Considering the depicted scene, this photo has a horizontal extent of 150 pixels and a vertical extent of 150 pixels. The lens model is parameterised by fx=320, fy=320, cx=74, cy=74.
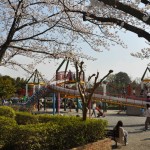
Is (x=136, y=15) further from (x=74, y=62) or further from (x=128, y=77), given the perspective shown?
(x=128, y=77)

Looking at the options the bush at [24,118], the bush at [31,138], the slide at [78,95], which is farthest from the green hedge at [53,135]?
the slide at [78,95]

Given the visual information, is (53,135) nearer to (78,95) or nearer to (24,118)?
(24,118)

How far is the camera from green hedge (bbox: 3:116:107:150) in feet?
26.2

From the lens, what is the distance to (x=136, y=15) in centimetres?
641

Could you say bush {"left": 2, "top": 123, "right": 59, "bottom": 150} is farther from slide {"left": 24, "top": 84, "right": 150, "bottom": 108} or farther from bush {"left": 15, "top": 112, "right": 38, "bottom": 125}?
slide {"left": 24, "top": 84, "right": 150, "bottom": 108}

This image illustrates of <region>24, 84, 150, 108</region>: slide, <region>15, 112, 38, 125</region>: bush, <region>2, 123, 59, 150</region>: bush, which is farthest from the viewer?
<region>24, 84, 150, 108</region>: slide

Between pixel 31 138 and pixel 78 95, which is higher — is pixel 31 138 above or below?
below

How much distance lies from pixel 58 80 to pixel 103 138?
66.4 ft

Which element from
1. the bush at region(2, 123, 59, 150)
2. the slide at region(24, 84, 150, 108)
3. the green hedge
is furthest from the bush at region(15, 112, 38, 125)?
the slide at region(24, 84, 150, 108)

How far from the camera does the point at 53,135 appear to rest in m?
8.52

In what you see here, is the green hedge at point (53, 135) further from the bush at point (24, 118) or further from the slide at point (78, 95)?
the slide at point (78, 95)

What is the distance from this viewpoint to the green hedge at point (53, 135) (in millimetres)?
8000

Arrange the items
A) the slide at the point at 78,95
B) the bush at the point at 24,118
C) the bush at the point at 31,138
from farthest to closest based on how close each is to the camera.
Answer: the slide at the point at 78,95 < the bush at the point at 24,118 < the bush at the point at 31,138

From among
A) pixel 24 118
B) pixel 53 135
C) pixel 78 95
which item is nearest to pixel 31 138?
pixel 53 135
